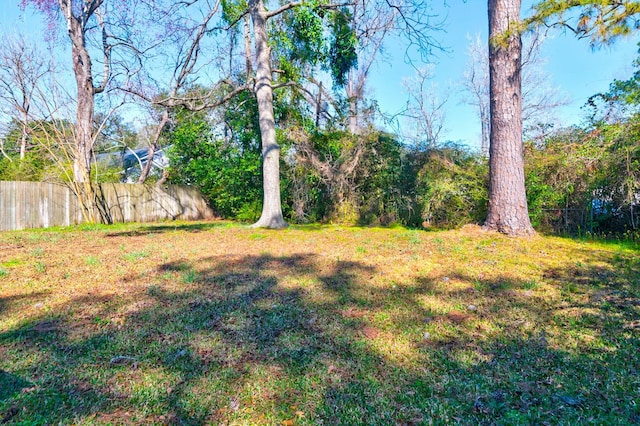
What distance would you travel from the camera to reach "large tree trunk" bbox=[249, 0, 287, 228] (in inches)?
367

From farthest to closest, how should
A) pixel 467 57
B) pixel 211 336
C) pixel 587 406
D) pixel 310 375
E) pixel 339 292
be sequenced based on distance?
pixel 467 57
pixel 339 292
pixel 211 336
pixel 310 375
pixel 587 406

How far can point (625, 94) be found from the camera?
7.05 m

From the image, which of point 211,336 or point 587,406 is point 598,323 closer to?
point 587,406

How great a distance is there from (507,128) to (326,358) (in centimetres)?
590

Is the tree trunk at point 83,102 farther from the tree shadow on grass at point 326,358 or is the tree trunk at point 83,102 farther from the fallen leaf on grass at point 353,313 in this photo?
the fallen leaf on grass at point 353,313

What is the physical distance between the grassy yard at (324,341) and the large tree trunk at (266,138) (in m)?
4.49

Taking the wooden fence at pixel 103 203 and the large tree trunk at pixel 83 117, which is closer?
the wooden fence at pixel 103 203

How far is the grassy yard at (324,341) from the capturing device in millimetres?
1827

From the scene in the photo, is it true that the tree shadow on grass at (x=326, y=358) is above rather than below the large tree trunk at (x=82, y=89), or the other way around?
below

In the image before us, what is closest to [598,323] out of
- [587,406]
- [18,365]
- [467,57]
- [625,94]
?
[587,406]

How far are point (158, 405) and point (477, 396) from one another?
175 cm

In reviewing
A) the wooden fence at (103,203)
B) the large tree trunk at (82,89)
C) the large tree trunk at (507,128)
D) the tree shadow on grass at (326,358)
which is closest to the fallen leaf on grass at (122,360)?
the tree shadow on grass at (326,358)

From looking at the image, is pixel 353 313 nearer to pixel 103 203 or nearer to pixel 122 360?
pixel 122 360

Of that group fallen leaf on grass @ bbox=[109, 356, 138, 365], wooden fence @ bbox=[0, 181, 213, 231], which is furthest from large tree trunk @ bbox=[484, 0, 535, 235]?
wooden fence @ bbox=[0, 181, 213, 231]
